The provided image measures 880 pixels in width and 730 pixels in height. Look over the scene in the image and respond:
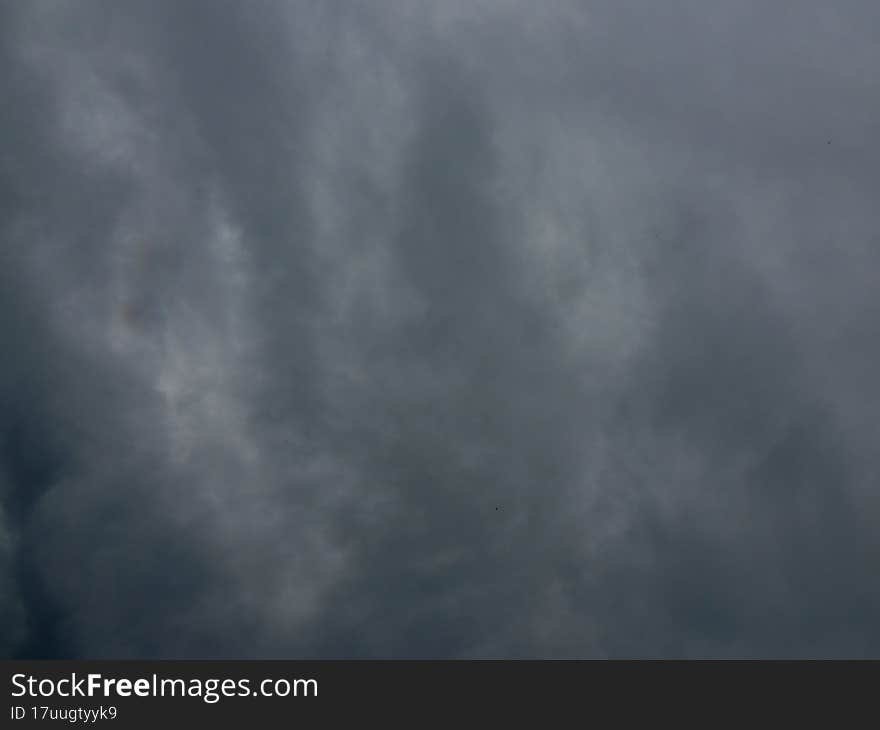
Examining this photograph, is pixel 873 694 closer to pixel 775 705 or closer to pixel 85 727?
pixel 775 705

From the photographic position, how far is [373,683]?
183 metres

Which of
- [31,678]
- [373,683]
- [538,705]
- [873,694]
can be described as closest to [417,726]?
[373,683]

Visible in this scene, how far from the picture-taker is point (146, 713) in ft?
558

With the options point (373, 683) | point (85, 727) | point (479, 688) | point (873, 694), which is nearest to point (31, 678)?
point (85, 727)

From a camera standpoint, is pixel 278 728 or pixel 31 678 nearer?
pixel 31 678

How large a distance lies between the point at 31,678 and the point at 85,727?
1273 cm

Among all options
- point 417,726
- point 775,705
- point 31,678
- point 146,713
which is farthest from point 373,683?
point 775,705

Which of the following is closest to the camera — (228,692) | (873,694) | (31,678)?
(31,678)

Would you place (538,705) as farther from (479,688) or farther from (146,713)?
(146,713)

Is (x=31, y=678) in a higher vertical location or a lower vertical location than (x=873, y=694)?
higher

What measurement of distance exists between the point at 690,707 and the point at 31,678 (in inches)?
4896

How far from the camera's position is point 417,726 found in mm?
183375

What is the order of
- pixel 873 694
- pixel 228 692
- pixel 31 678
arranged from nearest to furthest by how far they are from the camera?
pixel 31 678 → pixel 228 692 → pixel 873 694

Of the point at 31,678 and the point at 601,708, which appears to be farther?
the point at 601,708
